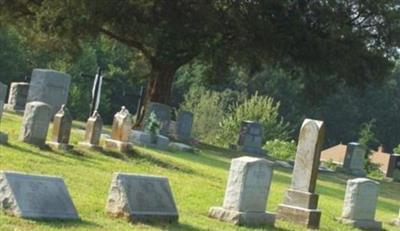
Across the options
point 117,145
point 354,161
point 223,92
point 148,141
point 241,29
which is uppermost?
point 241,29

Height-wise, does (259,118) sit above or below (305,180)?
above

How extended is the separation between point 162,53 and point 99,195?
18320 millimetres

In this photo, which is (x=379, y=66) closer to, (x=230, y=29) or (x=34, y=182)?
(x=230, y=29)

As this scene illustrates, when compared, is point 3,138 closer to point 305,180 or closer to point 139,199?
point 305,180

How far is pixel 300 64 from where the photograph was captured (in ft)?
99.4

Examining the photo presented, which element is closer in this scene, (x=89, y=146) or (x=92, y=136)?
(x=89, y=146)

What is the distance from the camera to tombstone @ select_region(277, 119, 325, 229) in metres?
12.4

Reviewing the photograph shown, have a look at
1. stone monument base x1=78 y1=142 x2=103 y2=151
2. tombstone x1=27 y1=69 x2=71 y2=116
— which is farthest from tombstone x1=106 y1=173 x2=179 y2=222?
tombstone x1=27 y1=69 x2=71 y2=116

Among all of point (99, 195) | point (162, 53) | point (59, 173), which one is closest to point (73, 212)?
point (99, 195)

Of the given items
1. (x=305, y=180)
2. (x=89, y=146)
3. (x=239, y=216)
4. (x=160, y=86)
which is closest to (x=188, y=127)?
(x=160, y=86)

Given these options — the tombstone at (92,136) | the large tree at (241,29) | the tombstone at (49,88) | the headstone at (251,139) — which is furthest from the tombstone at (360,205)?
the headstone at (251,139)

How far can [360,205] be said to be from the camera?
13.6 metres

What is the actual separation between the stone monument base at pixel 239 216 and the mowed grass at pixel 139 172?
0.54ft

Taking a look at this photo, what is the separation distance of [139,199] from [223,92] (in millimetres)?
57252
